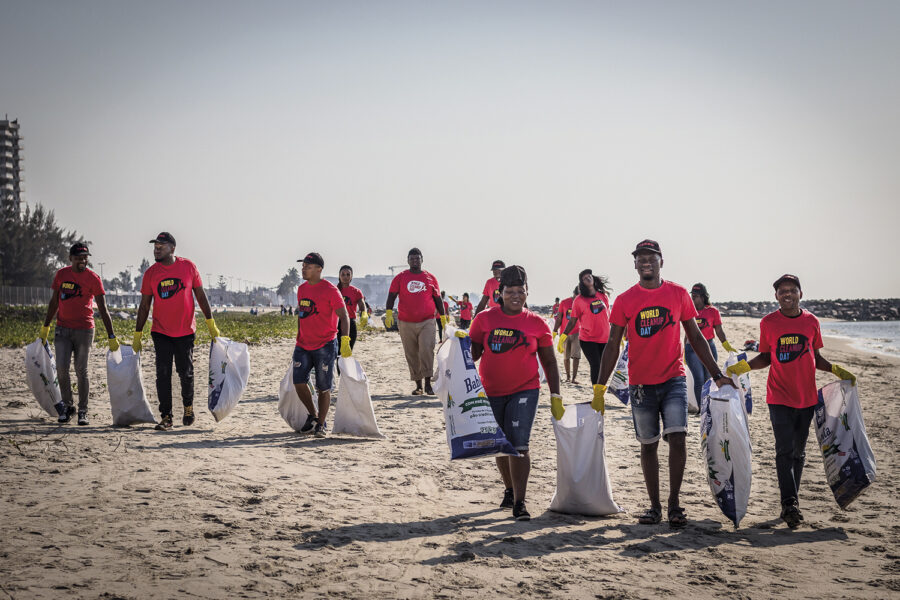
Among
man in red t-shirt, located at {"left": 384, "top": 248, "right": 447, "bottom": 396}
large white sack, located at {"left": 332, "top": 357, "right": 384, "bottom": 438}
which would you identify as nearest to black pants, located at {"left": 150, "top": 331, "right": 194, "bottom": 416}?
large white sack, located at {"left": 332, "top": 357, "right": 384, "bottom": 438}

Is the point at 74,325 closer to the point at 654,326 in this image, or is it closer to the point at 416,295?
the point at 416,295

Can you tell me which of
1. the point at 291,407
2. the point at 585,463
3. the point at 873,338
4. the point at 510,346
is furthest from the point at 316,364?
the point at 873,338

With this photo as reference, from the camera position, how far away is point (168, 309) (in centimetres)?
716

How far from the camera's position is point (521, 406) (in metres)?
4.68

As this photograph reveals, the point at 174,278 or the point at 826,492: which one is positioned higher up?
the point at 174,278

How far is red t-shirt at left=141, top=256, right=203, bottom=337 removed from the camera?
7184 millimetres

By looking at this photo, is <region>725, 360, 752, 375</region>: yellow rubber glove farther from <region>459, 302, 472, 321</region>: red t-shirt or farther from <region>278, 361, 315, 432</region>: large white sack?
<region>459, 302, 472, 321</region>: red t-shirt

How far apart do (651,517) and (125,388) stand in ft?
18.2

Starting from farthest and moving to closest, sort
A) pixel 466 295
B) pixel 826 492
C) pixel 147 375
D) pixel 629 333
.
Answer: pixel 466 295, pixel 147 375, pixel 826 492, pixel 629 333

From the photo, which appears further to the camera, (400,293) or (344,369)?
(400,293)

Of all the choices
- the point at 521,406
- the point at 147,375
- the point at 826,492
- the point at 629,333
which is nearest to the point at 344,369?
the point at 521,406

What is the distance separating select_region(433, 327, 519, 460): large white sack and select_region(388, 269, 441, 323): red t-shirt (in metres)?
5.28

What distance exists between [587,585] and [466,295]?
64.7 feet

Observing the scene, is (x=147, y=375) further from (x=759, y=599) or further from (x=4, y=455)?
(x=759, y=599)
